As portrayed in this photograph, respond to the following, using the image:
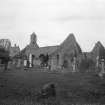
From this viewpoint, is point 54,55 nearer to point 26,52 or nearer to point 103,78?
point 26,52

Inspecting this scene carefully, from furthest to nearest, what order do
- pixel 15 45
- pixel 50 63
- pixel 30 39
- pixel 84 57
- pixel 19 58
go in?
1. pixel 15 45
2. pixel 30 39
3. pixel 19 58
4. pixel 50 63
5. pixel 84 57

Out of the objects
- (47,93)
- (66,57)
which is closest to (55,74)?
(47,93)

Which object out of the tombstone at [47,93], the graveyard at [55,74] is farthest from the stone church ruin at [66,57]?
the tombstone at [47,93]

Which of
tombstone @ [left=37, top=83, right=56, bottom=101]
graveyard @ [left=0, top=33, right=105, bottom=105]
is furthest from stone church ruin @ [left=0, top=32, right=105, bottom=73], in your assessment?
tombstone @ [left=37, top=83, right=56, bottom=101]

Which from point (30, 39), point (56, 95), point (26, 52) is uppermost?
point (30, 39)

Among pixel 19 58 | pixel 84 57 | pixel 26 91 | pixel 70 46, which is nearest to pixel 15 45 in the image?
pixel 19 58

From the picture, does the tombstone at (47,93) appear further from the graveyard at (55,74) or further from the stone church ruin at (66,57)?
the stone church ruin at (66,57)

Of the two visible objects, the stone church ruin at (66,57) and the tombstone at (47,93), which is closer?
the tombstone at (47,93)

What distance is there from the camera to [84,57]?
176 feet

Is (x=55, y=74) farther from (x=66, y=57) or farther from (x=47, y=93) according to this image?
(x=66, y=57)

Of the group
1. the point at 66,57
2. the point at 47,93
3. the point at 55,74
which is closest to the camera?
the point at 47,93

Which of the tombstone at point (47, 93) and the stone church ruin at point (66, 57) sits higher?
the stone church ruin at point (66, 57)

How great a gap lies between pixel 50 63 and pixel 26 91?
36.7 metres

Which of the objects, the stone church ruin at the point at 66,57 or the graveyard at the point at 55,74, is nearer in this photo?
the graveyard at the point at 55,74
